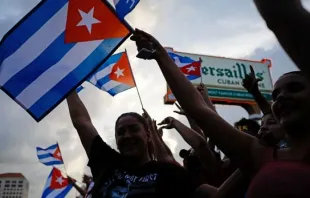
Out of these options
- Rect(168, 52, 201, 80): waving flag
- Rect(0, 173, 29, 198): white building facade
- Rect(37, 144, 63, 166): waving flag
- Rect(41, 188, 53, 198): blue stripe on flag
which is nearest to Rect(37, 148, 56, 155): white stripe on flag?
Rect(37, 144, 63, 166): waving flag

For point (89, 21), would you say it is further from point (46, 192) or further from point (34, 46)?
point (46, 192)

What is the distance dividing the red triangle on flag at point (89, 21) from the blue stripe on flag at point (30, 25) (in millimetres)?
152

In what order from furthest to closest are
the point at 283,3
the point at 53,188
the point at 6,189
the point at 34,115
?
the point at 6,189, the point at 53,188, the point at 34,115, the point at 283,3

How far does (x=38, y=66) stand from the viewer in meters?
3.37

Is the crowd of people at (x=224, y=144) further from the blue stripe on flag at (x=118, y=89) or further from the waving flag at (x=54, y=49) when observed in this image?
the blue stripe on flag at (x=118, y=89)

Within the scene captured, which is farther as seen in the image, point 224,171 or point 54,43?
point 54,43

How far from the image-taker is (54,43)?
345cm

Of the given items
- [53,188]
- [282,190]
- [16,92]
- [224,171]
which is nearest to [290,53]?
[282,190]

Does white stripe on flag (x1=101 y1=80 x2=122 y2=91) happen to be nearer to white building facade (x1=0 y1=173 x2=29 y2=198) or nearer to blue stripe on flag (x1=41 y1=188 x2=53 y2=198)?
blue stripe on flag (x1=41 y1=188 x2=53 y2=198)

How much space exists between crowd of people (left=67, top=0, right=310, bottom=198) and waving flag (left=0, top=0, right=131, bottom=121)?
9.9 inches

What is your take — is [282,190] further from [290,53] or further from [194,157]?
[194,157]

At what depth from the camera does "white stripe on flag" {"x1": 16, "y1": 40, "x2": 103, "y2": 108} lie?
3.28 metres

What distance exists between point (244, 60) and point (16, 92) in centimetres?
1726

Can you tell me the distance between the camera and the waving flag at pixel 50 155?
10391 mm
